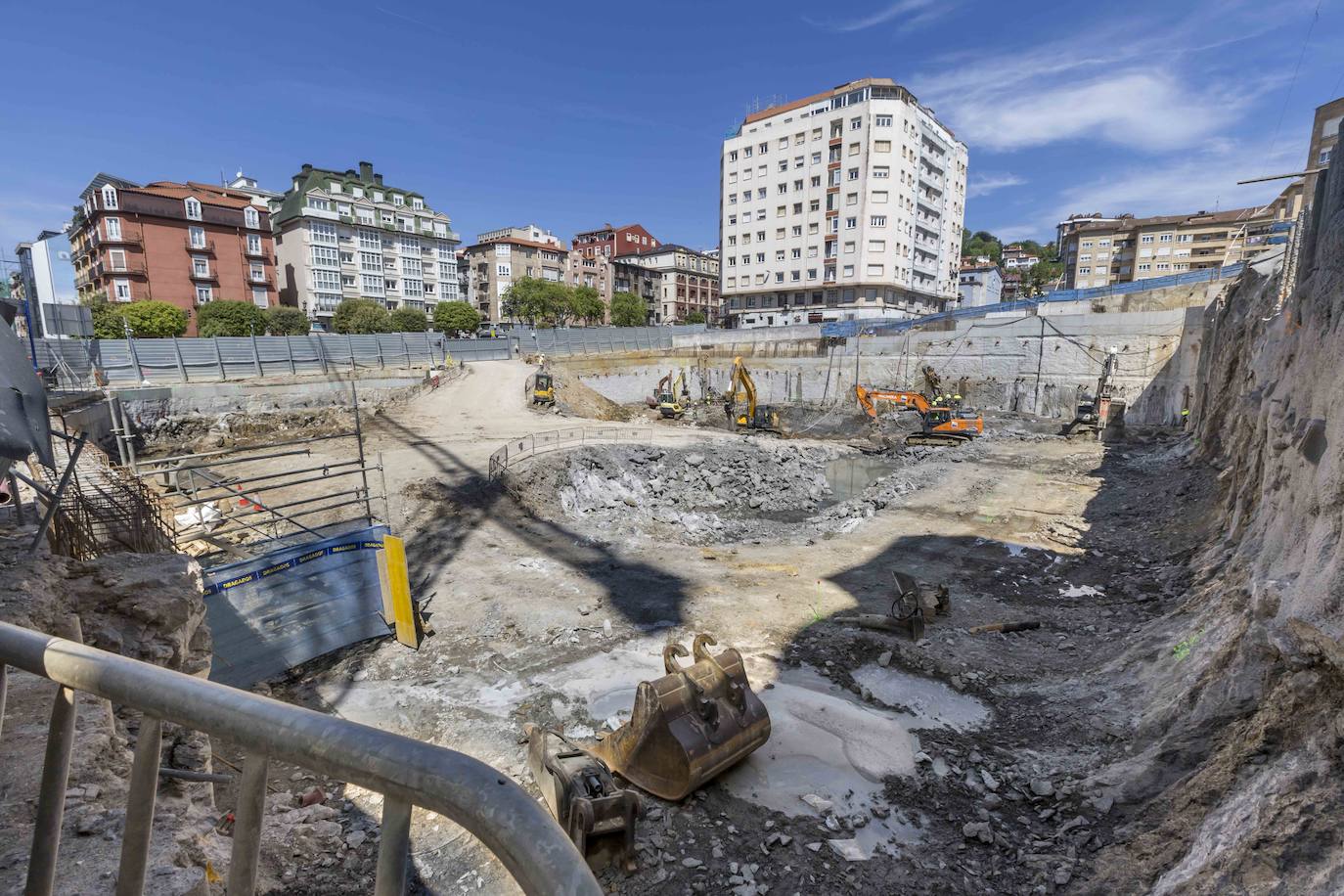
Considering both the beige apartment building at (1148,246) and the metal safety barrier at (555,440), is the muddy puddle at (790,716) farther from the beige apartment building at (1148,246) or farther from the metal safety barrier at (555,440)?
the beige apartment building at (1148,246)

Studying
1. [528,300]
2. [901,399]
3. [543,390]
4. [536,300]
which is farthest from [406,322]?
[901,399]

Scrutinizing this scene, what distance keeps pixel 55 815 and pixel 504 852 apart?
1569 millimetres

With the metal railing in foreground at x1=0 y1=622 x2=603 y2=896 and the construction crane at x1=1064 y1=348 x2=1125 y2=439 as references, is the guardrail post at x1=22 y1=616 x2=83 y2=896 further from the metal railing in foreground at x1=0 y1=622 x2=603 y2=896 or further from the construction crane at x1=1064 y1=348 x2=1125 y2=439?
the construction crane at x1=1064 y1=348 x2=1125 y2=439

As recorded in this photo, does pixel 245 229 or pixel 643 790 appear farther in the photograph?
pixel 245 229

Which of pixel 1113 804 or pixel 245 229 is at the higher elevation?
pixel 245 229

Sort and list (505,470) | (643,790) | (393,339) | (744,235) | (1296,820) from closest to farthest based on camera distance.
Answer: (1296,820), (643,790), (505,470), (393,339), (744,235)

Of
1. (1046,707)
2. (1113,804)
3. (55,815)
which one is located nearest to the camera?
(55,815)

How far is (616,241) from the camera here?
10094 centimetres

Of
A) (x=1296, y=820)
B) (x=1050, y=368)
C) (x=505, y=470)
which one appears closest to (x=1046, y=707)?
(x=1296, y=820)

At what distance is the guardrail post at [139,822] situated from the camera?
156 cm

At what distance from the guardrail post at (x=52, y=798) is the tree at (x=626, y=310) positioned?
71.6 m

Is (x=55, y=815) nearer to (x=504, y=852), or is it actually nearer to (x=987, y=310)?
(x=504, y=852)

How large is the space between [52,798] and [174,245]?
225 feet

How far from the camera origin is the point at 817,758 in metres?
6.36
